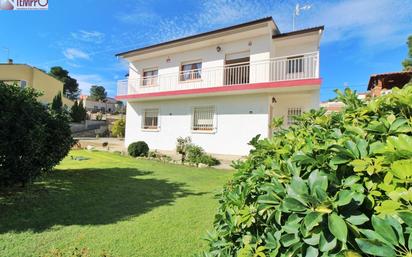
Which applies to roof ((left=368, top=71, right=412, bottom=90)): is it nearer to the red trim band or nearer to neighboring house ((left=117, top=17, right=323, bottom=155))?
neighboring house ((left=117, top=17, right=323, bottom=155))

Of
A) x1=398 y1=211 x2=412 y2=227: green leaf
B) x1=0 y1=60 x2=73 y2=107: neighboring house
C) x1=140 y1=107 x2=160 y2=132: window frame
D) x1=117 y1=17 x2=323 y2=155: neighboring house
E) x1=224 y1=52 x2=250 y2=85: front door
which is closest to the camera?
x1=398 y1=211 x2=412 y2=227: green leaf

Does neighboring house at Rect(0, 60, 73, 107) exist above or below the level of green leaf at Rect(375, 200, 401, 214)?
above

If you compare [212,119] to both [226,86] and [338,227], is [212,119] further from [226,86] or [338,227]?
[338,227]

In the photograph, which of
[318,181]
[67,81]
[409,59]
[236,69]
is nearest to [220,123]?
[236,69]

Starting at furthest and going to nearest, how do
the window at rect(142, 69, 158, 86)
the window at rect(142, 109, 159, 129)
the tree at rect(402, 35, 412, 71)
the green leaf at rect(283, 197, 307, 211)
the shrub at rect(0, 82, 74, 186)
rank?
the tree at rect(402, 35, 412, 71)
the window at rect(142, 69, 158, 86)
the window at rect(142, 109, 159, 129)
the shrub at rect(0, 82, 74, 186)
the green leaf at rect(283, 197, 307, 211)

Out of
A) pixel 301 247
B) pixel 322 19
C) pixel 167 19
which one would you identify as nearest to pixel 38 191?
pixel 301 247

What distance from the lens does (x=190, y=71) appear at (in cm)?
1566

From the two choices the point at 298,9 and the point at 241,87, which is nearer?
the point at 241,87

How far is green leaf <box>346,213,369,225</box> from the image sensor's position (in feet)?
2.84

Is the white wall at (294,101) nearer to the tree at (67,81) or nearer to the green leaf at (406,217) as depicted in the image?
the green leaf at (406,217)

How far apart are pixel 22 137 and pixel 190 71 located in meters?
11.3

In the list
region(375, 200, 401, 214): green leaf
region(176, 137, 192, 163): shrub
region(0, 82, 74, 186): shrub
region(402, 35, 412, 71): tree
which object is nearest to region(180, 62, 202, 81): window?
region(176, 137, 192, 163): shrub

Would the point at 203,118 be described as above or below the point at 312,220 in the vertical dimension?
above

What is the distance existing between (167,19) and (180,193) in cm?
1301
